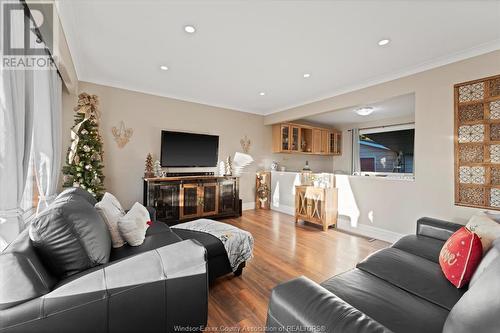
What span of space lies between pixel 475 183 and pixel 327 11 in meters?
2.55

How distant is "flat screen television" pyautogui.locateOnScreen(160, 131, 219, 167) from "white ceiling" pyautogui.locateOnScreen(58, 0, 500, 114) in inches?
41.2

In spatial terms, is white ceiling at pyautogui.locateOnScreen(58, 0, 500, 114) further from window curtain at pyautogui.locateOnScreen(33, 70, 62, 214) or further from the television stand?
the television stand

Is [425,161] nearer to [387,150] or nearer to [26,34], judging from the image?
[387,150]

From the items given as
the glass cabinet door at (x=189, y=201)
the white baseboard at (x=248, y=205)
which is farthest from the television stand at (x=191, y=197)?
the white baseboard at (x=248, y=205)

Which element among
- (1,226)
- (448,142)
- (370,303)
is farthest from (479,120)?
(1,226)

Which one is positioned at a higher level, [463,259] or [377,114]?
[377,114]

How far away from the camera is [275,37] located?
234cm

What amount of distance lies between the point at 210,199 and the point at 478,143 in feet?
13.2

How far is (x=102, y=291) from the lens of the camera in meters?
1.04

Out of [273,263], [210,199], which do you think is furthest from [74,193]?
[210,199]

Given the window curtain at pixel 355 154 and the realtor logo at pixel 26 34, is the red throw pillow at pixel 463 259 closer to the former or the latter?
the realtor logo at pixel 26 34

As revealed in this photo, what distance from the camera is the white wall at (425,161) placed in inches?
104

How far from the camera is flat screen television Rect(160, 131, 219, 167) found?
13.7ft

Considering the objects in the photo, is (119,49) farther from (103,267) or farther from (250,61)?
(103,267)
